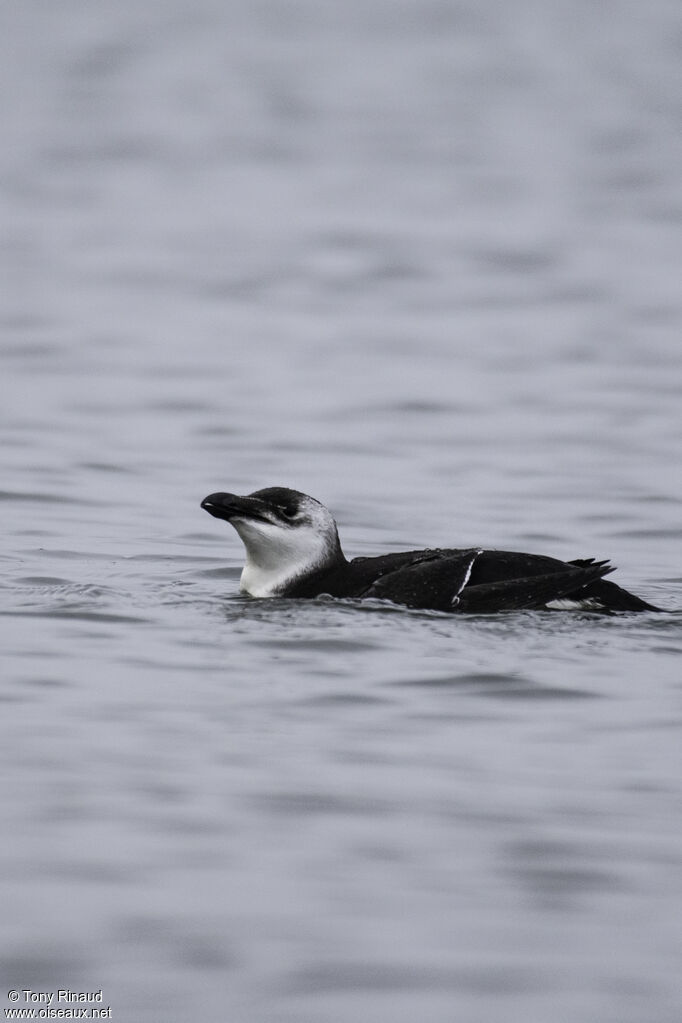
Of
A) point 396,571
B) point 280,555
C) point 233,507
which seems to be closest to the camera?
point 396,571

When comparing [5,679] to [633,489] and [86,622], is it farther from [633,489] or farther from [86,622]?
[633,489]

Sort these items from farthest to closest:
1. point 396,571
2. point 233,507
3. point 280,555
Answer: point 280,555 < point 233,507 < point 396,571

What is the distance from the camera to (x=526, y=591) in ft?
27.5

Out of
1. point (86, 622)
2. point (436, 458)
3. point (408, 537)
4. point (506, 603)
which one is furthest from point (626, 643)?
point (436, 458)

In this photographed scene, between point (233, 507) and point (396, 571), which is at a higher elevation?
point (233, 507)

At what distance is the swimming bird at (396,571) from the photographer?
839cm

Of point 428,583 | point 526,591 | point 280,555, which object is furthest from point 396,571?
point 280,555

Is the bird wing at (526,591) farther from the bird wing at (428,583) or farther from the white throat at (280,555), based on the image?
the white throat at (280,555)

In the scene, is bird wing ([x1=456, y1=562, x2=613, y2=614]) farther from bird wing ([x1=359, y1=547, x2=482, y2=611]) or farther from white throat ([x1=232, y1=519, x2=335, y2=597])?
white throat ([x1=232, y1=519, x2=335, y2=597])

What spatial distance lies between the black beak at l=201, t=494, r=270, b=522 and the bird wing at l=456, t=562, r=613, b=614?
115 centimetres

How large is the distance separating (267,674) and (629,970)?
111 inches

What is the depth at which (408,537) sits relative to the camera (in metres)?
11.4

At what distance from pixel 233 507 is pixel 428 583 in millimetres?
1024

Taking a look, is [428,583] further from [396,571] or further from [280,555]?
[280,555]
